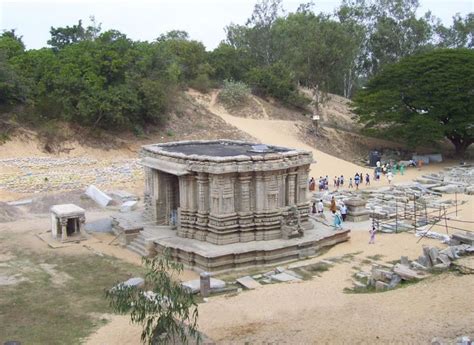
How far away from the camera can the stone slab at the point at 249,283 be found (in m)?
15.9

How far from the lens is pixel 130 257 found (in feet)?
64.8

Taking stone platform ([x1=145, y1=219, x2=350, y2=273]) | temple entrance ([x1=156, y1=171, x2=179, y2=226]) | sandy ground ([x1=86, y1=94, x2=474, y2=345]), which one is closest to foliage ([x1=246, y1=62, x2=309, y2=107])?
temple entrance ([x1=156, y1=171, x2=179, y2=226])

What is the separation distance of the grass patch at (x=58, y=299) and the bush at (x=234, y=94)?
30.1 metres

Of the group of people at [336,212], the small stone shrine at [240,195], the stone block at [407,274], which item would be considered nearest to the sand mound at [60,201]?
the small stone shrine at [240,195]

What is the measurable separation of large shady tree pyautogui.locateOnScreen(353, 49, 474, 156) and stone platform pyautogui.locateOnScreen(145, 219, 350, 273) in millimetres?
22282

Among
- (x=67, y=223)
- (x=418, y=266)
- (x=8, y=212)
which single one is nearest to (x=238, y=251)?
(x=418, y=266)

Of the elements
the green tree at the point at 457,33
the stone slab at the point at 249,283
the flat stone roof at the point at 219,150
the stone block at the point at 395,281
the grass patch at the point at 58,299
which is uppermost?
the green tree at the point at 457,33

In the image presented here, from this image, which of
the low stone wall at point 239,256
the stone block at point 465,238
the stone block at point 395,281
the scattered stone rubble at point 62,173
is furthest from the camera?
the scattered stone rubble at point 62,173

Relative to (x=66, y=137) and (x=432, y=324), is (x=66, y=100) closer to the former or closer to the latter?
(x=66, y=137)

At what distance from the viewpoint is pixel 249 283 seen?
634 inches

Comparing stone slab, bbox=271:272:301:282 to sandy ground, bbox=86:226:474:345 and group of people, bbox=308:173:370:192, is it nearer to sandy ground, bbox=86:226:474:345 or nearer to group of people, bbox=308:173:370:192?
sandy ground, bbox=86:226:474:345

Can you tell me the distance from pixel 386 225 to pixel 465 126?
19779 mm

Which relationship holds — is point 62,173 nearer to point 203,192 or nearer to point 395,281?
point 203,192

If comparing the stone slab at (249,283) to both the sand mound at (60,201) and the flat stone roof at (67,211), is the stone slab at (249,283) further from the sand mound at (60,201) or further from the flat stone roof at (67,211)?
the sand mound at (60,201)
